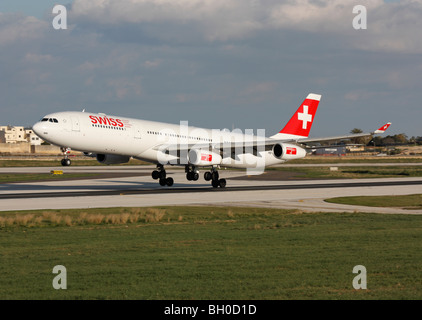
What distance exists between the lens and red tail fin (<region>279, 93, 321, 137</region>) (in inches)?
2539

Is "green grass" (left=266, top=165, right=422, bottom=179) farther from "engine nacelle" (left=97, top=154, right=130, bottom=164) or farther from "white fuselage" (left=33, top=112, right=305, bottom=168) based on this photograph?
"engine nacelle" (left=97, top=154, right=130, bottom=164)

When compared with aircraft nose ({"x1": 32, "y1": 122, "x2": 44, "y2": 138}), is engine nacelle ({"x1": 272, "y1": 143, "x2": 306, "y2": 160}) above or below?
below

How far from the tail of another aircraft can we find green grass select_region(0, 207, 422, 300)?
33.0 meters

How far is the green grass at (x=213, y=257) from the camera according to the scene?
1421cm

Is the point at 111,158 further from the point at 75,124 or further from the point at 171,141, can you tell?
the point at 75,124

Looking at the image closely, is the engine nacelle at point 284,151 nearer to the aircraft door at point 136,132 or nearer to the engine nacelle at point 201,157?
the engine nacelle at point 201,157

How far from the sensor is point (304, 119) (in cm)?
6519

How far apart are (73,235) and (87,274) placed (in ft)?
29.9

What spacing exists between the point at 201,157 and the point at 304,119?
59.3ft

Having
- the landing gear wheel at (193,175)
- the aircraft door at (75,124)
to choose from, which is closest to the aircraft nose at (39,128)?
the aircraft door at (75,124)

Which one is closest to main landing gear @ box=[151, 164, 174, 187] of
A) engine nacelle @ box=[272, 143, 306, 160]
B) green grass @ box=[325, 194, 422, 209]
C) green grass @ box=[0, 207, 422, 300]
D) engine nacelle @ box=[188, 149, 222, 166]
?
engine nacelle @ box=[188, 149, 222, 166]

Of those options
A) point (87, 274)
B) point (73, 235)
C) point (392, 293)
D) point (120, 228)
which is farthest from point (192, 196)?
point (392, 293)
